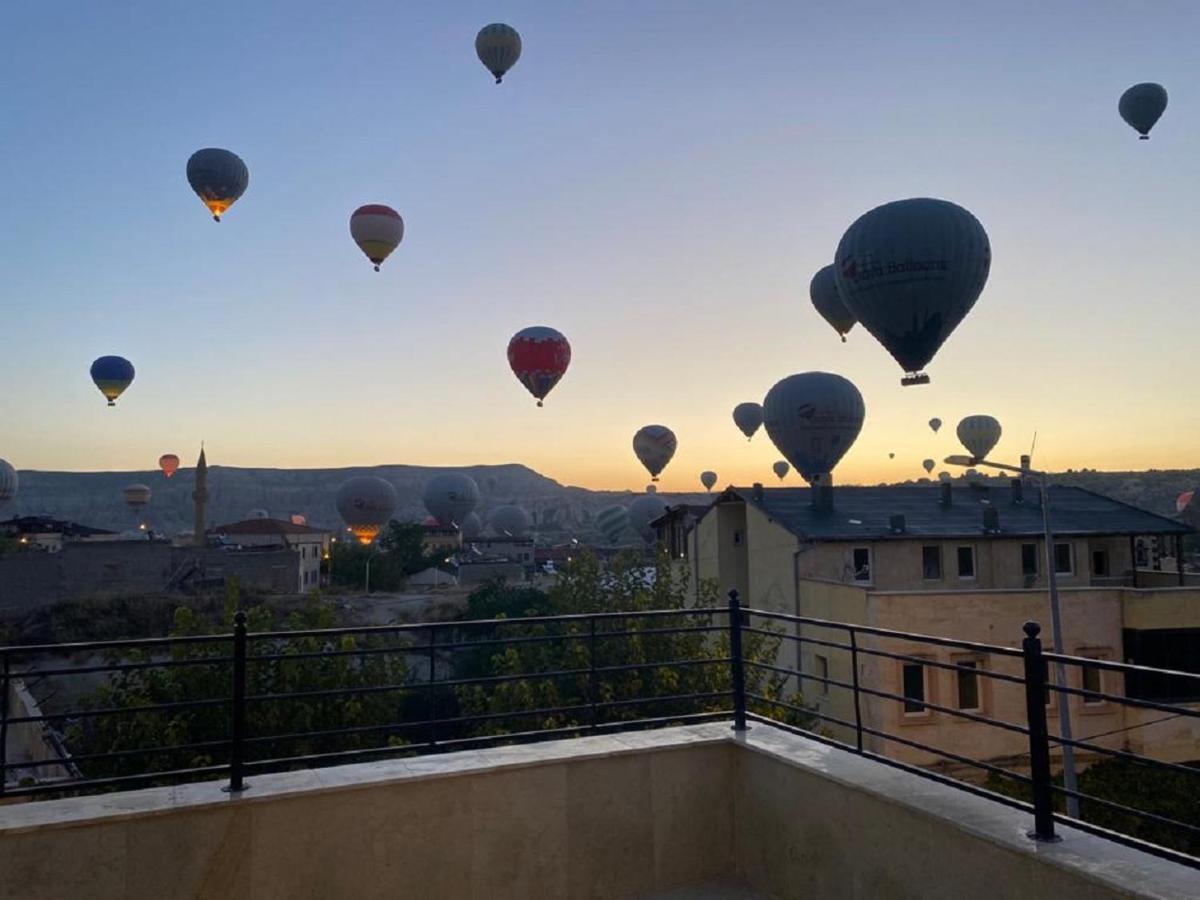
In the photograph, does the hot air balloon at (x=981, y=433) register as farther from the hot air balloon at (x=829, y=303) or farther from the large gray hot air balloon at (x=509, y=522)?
the large gray hot air balloon at (x=509, y=522)

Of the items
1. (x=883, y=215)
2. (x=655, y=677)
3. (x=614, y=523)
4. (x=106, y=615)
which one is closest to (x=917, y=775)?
(x=655, y=677)

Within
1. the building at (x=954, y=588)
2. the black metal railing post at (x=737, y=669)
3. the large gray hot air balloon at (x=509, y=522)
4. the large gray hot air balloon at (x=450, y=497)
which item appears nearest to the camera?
the black metal railing post at (x=737, y=669)

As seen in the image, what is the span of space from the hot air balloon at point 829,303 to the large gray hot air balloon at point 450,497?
193ft

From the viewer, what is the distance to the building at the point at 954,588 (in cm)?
2439

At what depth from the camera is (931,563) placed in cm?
3033

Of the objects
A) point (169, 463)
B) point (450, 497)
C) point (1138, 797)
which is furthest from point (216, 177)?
point (169, 463)

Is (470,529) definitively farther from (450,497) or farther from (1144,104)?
(1144,104)

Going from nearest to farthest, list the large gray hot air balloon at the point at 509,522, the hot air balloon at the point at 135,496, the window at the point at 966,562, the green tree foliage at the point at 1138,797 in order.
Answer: the green tree foliage at the point at 1138,797 < the window at the point at 966,562 < the hot air balloon at the point at 135,496 < the large gray hot air balloon at the point at 509,522

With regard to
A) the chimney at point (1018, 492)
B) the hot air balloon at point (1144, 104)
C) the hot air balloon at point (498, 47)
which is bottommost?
the chimney at point (1018, 492)

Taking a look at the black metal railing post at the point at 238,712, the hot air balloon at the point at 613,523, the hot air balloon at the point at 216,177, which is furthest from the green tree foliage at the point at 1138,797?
the hot air balloon at the point at 613,523

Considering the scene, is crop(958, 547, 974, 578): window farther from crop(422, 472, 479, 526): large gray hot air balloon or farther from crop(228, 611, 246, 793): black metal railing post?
crop(422, 472, 479, 526): large gray hot air balloon

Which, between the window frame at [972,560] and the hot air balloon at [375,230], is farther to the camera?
the hot air balloon at [375,230]

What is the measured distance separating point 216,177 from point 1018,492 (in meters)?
36.1

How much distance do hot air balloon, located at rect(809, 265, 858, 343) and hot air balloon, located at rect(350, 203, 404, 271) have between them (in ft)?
57.8
